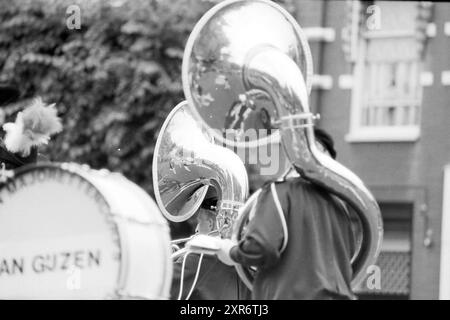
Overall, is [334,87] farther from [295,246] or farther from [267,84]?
[295,246]

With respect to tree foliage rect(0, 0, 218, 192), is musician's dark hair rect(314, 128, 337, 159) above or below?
below

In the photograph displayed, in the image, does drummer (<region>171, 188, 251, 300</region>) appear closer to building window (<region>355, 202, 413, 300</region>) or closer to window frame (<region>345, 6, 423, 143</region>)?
building window (<region>355, 202, 413, 300</region>)

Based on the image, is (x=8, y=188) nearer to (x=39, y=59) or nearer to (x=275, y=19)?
(x=275, y=19)

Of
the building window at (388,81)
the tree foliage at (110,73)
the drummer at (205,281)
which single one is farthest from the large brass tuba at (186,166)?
the building window at (388,81)

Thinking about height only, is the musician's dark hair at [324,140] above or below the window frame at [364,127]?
below

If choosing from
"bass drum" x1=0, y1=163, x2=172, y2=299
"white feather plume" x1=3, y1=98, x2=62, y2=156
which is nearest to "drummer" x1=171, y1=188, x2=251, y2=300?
"white feather plume" x1=3, y1=98, x2=62, y2=156

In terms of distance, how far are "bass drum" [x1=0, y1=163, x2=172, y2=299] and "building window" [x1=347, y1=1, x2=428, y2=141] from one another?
10493 millimetres

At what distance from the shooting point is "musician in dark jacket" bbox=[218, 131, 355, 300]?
166 inches

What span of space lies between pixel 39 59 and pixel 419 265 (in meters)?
4.61

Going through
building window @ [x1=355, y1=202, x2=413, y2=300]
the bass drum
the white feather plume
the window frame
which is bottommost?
the bass drum

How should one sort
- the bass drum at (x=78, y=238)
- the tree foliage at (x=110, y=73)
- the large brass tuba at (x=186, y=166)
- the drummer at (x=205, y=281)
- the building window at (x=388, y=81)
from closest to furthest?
the bass drum at (x=78, y=238) < the drummer at (x=205, y=281) < the large brass tuba at (x=186, y=166) < the tree foliage at (x=110, y=73) < the building window at (x=388, y=81)

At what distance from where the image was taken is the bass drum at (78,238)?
149 inches

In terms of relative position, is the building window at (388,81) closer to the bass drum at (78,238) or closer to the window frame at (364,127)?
the window frame at (364,127)

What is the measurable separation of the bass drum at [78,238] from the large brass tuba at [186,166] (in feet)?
5.38
